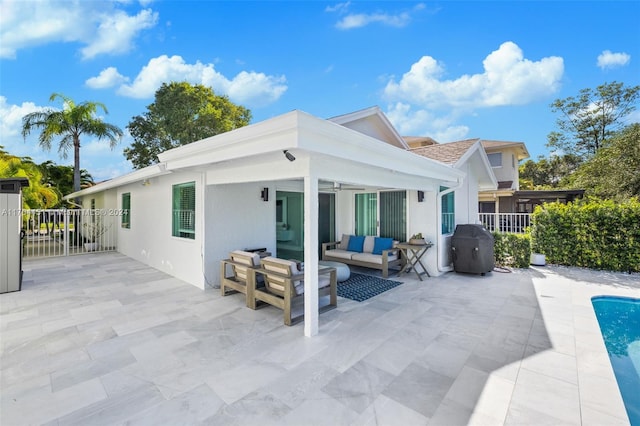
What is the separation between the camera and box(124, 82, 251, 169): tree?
795 inches

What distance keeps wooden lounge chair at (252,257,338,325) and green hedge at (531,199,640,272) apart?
321 inches

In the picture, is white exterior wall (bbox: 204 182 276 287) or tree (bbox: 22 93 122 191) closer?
white exterior wall (bbox: 204 182 276 287)

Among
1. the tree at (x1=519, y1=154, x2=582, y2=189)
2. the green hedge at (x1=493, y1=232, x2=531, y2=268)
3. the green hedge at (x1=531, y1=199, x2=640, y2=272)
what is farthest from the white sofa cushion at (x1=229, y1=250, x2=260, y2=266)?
the tree at (x1=519, y1=154, x2=582, y2=189)

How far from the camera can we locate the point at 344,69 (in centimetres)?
1431

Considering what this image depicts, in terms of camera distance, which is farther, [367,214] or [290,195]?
[367,214]

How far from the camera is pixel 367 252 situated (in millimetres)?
9047

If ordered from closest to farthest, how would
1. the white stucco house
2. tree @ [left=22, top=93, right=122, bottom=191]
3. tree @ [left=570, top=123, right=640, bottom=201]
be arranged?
1. the white stucco house
2. tree @ [left=570, top=123, right=640, bottom=201]
3. tree @ [left=22, top=93, right=122, bottom=191]

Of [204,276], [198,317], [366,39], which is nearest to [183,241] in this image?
[204,276]

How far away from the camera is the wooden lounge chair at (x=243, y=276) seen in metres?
5.60

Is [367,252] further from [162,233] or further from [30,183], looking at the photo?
[30,183]

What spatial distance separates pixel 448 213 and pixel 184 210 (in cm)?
780

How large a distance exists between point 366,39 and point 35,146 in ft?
59.1

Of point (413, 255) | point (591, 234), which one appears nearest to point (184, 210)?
point (413, 255)

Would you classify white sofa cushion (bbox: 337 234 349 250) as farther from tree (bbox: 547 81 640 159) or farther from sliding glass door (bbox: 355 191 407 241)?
tree (bbox: 547 81 640 159)
